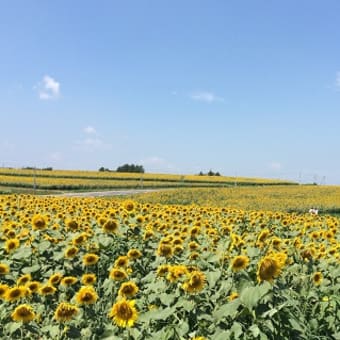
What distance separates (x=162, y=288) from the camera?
3.94 metres

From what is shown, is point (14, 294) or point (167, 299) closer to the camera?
point (167, 299)

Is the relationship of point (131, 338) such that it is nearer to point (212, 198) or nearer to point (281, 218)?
point (281, 218)

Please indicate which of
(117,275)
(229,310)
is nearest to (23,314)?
(117,275)

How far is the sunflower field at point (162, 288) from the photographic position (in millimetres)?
3021

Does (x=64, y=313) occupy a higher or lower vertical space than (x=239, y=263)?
lower

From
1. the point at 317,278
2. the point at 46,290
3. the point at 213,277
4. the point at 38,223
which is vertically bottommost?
the point at 46,290

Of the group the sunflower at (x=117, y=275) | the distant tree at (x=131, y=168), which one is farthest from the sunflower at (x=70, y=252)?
the distant tree at (x=131, y=168)

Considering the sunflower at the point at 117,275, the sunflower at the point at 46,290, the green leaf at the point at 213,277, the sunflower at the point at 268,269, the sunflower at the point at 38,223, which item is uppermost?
the sunflower at the point at 268,269

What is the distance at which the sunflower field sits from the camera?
3.02m

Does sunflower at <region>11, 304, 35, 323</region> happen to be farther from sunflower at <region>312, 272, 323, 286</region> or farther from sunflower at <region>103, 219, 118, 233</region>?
sunflower at <region>312, 272, 323, 286</region>

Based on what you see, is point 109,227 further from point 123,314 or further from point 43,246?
point 123,314

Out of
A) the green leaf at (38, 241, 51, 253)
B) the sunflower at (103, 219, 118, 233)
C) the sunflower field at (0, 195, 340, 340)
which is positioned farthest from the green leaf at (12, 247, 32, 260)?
the sunflower at (103, 219, 118, 233)

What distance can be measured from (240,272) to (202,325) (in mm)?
395

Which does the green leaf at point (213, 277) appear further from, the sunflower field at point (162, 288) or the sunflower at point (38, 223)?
the sunflower at point (38, 223)
